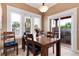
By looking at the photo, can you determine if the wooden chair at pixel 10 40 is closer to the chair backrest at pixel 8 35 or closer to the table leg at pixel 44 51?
the chair backrest at pixel 8 35

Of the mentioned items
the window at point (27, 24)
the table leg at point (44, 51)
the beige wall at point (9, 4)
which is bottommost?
the table leg at point (44, 51)

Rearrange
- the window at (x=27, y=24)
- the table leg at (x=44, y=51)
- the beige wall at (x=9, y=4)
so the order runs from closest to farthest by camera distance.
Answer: the table leg at (x=44, y=51) < the beige wall at (x=9, y=4) < the window at (x=27, y=24)

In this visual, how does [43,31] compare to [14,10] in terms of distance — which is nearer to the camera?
[14,10]

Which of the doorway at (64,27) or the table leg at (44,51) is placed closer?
the table leg at (44,51)

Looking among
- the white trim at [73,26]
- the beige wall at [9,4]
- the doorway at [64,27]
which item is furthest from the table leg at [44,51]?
the beige wall at [9,4]

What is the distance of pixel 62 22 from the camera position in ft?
4.88

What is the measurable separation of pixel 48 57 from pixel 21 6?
1.01 metres

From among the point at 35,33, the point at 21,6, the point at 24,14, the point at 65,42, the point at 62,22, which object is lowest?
the point at 65,42

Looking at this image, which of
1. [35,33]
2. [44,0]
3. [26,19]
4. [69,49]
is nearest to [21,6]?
[26,19]

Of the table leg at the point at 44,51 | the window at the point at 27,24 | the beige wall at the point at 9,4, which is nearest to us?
the table leg at the point at 44,51

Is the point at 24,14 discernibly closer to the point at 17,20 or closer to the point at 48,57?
the point at 17,20

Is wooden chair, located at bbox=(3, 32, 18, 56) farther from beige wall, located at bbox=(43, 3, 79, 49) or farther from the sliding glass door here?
beige wall, located at bbox=(43, 3, 79, 49)

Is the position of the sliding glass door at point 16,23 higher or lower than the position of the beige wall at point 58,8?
lower

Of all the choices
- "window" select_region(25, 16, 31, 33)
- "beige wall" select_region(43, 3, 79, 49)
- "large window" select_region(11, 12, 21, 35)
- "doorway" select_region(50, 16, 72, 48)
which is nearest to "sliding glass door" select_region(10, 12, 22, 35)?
"large window" select_region(11, 12, 21, 35)
